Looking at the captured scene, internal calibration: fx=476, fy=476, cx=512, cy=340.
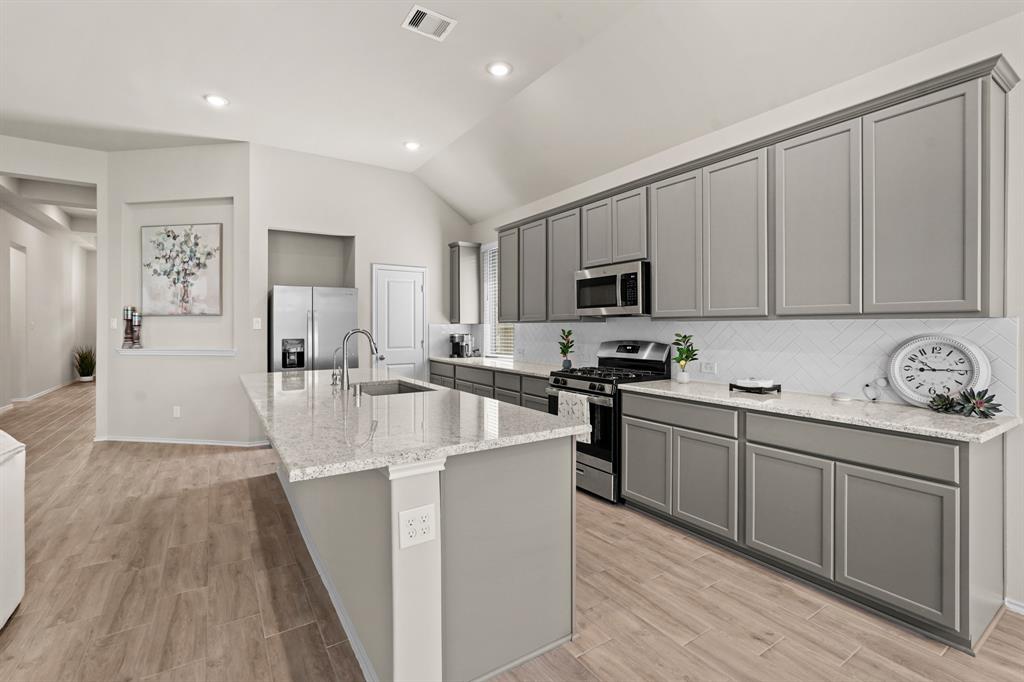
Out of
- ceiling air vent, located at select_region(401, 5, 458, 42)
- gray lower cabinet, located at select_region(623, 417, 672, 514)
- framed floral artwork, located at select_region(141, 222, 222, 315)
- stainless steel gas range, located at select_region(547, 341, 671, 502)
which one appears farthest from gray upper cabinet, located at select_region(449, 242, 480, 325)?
gray lower cabinet, located at select_region(623, 417, 672, 514)

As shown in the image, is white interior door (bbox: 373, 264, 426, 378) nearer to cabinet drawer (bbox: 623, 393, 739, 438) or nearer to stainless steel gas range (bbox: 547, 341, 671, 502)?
stainless steel gas range (bbox: 547, 341, 671, 502)

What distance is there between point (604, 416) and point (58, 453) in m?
5.40

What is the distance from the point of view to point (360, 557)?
69.4 inches

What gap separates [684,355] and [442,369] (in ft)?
11.1

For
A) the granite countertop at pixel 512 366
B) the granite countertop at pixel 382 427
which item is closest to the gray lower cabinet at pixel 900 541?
the granite countertop at pixel 382 427

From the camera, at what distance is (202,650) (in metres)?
1.90

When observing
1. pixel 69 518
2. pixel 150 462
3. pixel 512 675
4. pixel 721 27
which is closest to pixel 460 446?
pixel 512 675

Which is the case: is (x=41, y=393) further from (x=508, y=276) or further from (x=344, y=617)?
(x=344, y=617)

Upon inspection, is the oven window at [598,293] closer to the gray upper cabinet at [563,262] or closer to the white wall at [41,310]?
the gray upper cabinet at [563,262]

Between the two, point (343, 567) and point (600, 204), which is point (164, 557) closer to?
point (343, 567)

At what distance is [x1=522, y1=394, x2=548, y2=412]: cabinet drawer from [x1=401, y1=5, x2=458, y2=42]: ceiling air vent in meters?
2.84

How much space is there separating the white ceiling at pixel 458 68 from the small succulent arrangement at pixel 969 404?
5.58ft

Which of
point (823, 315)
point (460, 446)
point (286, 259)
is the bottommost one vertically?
point (460, 446)

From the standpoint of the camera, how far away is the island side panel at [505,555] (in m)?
1.64
